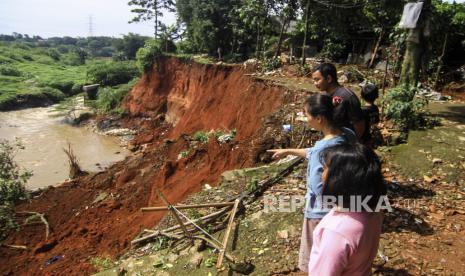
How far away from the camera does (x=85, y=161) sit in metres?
17.2

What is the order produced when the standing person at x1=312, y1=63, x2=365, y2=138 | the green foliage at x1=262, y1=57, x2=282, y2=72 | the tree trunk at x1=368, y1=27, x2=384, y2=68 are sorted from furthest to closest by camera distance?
the green foliage at x1=262, y1=57, x2=282, y2=72 < the tree trunk at x1=368, y1=27, x2=384, y2=68 < the standing person at x1=312, y1=63, x2=365, y2=138

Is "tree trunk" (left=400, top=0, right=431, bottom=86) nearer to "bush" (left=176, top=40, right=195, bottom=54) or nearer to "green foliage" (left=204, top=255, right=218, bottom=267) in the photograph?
"green foliage" (left=204, top=255, right=218, bottom=267)

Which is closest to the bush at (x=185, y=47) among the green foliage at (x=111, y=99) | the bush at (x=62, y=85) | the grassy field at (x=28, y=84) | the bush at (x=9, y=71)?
the green foliage at (x=111, y=99)

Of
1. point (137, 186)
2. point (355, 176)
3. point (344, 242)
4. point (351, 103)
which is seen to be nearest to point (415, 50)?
point (351, 103)

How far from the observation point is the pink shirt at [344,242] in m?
1.60

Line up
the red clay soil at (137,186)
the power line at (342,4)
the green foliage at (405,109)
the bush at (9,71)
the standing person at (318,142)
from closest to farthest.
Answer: the standing person at (318,142) → the green foliage at (405,109) → the red clay soil at (137,186) → the power line at (342,4) → the bush at (9,71)

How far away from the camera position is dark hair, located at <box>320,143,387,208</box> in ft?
5.32

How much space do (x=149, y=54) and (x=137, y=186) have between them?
13.0m

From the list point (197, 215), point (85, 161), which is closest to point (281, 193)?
point (197, 215)

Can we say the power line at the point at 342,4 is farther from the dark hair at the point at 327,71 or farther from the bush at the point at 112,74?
the bush at the point at 112,74

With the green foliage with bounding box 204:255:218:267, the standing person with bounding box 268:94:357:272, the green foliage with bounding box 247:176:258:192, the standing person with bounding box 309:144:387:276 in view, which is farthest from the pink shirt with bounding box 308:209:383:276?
the green foliage with bounding box 247:176:258:192

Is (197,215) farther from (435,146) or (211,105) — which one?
(211,105)

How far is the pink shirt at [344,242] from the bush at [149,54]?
21.7 meters

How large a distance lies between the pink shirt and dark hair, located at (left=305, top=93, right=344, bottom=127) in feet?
3.76
